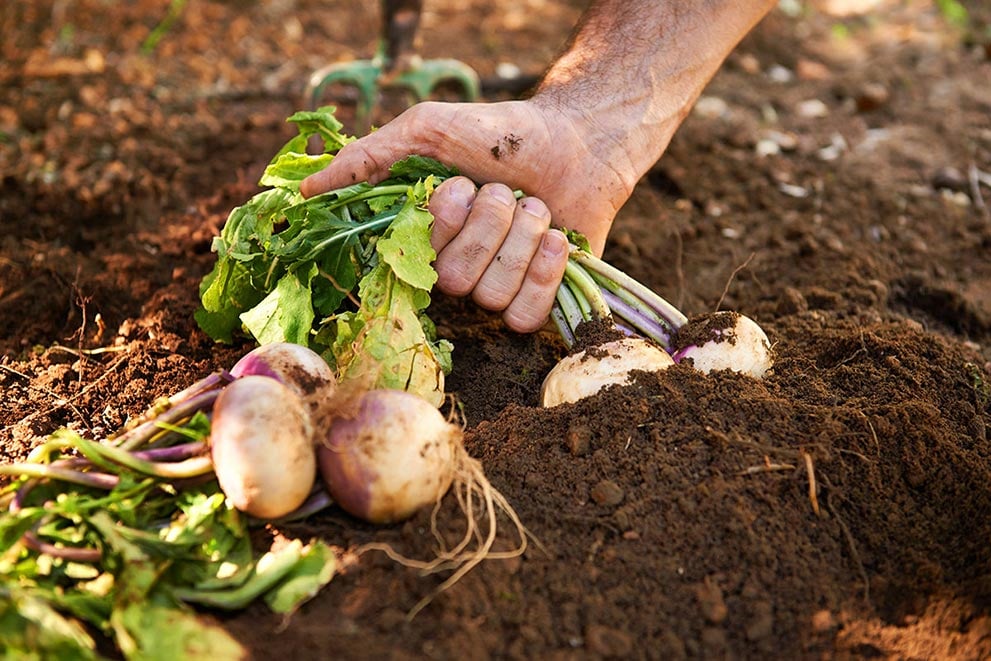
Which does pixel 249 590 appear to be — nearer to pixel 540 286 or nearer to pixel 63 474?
pixel 63 474

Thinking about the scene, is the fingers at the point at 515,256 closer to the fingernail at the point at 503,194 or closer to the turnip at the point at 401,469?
the fingernail at the point at 503,194

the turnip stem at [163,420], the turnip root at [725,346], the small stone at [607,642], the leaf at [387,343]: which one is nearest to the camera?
the small stone at [607,642]

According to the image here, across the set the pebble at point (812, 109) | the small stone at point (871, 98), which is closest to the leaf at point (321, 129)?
the pebble at point (812, 109)

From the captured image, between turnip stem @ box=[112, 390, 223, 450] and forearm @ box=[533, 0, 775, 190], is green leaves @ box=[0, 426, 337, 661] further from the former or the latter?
forearm @ box=[533, 0, 775, 190]

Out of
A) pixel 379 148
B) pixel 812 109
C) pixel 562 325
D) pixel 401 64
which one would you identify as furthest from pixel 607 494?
pixel 812 109

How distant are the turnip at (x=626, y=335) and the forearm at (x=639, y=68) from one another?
56 centimetres

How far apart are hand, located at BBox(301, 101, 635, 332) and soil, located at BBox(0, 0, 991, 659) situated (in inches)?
12.0

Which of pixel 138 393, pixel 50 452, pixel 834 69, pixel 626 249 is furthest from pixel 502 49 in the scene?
pixel 50 452

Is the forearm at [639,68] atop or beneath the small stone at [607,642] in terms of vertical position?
atop

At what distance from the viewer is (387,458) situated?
8.45ft

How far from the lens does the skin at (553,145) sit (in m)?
3.46

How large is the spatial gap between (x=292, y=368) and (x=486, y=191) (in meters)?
1.01

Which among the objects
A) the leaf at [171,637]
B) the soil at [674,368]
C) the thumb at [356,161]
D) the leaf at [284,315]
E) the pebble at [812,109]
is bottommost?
the pebble at [812,109]

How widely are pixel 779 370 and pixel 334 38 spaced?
5.28m
